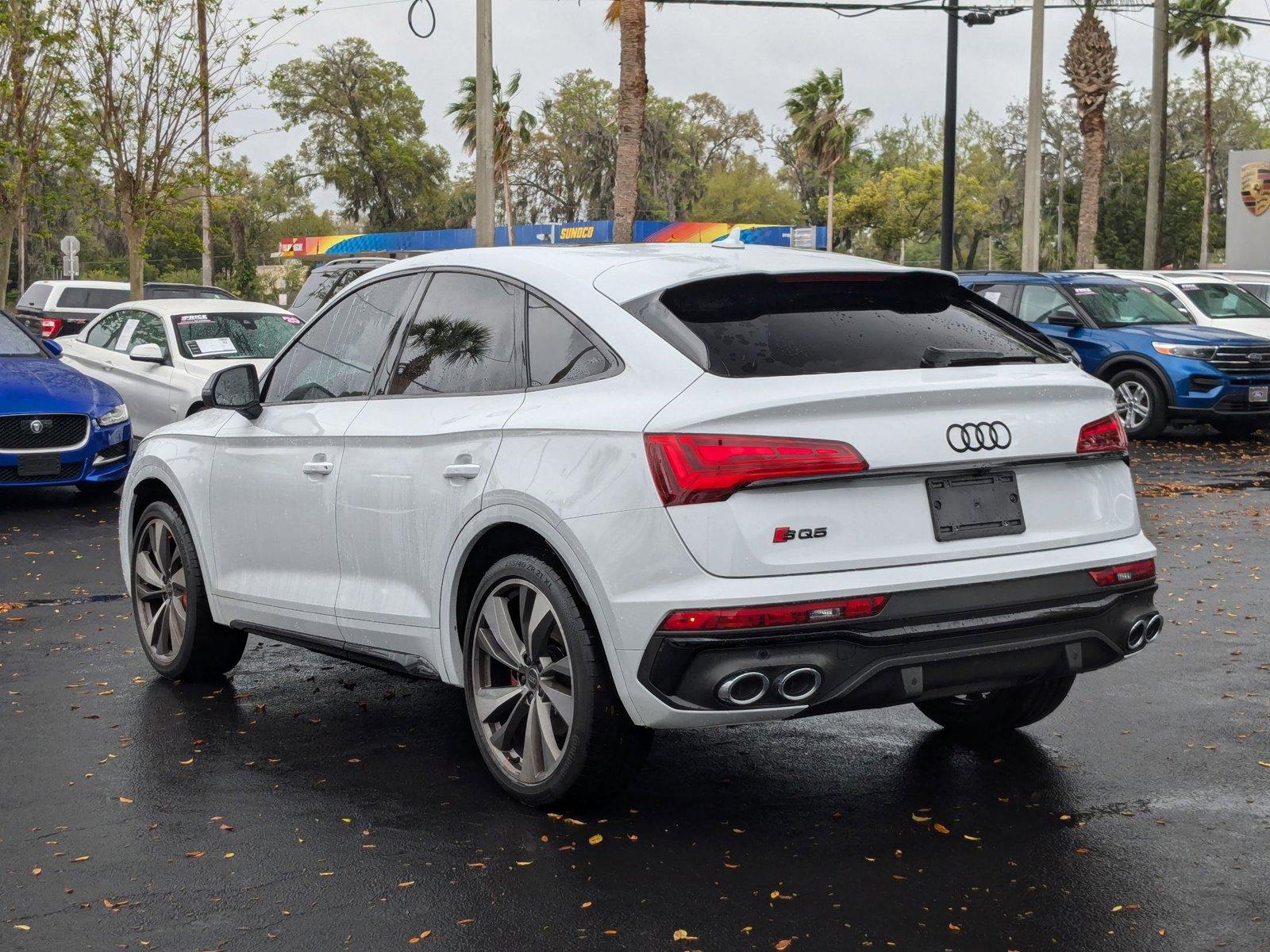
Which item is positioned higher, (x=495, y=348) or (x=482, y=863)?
(x=495, y=348)

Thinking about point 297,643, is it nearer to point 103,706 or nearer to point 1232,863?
point 103,706

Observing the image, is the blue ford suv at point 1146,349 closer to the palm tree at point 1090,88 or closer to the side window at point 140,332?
the side window at point 140,332

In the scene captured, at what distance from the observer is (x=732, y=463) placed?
4203mm

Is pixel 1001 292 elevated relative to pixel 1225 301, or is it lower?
elevated

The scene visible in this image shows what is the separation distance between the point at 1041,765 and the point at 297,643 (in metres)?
2.80

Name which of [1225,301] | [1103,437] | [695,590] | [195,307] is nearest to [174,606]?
[695,590]

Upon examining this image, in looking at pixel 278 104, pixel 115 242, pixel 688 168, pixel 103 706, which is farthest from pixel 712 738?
pixel 115 242

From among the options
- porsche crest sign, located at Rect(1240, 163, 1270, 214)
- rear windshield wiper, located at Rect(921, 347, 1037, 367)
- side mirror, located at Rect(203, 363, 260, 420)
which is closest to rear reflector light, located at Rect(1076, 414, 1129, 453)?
rear windshield wiper, located at Rect(921, 347, 1037, 367)

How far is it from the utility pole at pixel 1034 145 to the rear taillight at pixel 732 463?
77.2 ft

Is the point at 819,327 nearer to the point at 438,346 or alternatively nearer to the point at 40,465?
the point at 438,346

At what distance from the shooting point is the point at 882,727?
5.89m

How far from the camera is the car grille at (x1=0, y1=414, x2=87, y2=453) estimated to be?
12680 mm

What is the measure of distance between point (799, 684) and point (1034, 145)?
957 inches

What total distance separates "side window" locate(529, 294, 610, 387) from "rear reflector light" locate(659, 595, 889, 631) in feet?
2.85
